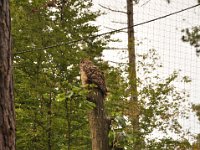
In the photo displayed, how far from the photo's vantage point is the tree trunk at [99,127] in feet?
12.5

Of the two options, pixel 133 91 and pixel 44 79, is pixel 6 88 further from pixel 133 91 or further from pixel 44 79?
pixel 133 91

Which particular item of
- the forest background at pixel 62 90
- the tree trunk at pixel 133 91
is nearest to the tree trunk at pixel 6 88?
the forest background at pixel 62 90

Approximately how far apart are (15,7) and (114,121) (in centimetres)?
457

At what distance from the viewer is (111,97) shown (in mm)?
7438

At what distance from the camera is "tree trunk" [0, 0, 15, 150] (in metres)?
1.59

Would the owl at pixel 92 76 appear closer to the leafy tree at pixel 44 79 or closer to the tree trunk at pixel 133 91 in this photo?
the leafy tree at pixel 44 79

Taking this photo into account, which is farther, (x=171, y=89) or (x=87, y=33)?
(x=171, y=89)

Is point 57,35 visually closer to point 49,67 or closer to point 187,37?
point 49,67

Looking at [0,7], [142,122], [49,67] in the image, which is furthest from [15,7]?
[0,7]

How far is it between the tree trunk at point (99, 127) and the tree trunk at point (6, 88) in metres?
2.21

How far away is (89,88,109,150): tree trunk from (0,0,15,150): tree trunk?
2.21 m

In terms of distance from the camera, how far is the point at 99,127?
12.6ft

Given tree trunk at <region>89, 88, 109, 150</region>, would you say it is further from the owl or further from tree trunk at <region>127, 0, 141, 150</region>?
tree trunk at <region>127, 0, 141, 150</region>

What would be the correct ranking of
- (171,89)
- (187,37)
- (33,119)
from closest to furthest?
(33,119), (171,89), (187,37)
